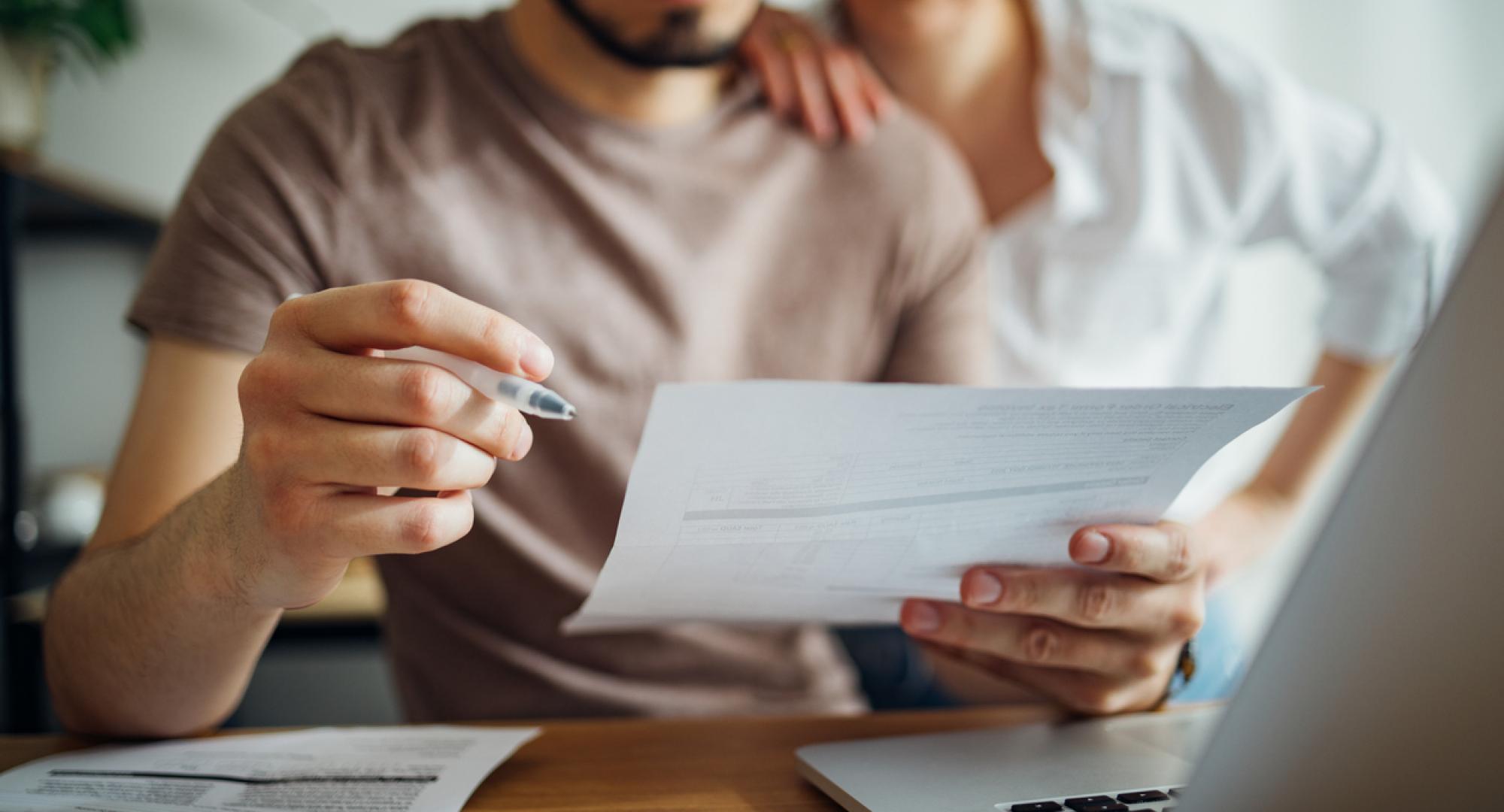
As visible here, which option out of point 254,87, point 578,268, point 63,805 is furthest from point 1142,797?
point 254,87

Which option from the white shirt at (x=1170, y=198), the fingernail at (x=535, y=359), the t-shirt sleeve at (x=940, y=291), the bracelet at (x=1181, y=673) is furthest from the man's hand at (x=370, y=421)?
the white shirt at (x=1170, y=198)

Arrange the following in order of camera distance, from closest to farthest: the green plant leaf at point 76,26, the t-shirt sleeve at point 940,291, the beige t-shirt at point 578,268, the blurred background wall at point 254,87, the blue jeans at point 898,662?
the beige t-shirt at point 578,268 → the t-shirt sleeve at point 940,291 → the blue jeans at point 898,662 → the green plant leaf at point 76,26 → the blurred background wall at point 254,87

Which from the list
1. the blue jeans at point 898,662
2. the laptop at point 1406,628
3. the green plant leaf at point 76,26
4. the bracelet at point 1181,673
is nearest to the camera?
the laptop at point 1406,628

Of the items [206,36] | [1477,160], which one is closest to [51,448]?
[206,36]

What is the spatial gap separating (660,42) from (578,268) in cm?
21

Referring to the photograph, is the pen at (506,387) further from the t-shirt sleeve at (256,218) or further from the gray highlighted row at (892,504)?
the t-shirt sleeve at (256,218)

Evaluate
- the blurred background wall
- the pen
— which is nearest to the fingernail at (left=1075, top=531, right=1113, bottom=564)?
the pen

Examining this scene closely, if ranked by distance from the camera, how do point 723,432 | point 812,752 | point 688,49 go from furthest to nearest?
point 688,49 → point 812,752 → point 723,432

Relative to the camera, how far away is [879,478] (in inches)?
16.4

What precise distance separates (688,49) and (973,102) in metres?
0.50

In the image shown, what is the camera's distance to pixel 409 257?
768 mm

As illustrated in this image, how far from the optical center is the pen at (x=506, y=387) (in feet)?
1.27

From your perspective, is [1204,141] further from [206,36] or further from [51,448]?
[51,448]

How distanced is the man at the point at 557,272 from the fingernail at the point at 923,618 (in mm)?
283
